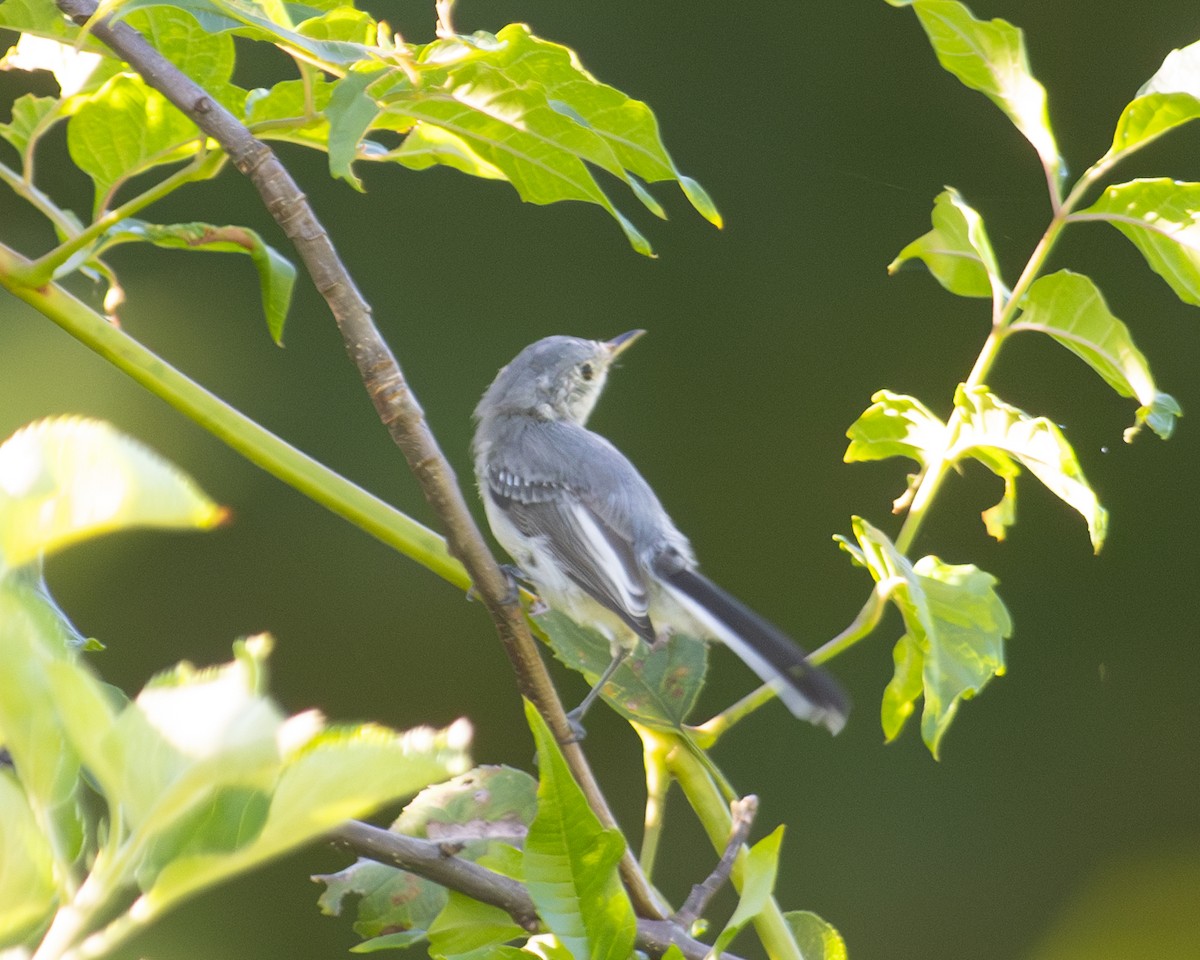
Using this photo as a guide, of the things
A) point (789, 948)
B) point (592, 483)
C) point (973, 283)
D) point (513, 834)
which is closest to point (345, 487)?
point (513, 834)

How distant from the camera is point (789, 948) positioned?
0.62 meters

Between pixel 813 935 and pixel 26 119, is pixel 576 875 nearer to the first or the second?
pixel 813 935

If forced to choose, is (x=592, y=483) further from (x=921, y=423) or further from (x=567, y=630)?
(x=921, y=423)

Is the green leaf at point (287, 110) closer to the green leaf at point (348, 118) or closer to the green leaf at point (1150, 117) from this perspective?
the green leaf at point (348, 118)

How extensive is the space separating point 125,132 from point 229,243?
3.1 inches

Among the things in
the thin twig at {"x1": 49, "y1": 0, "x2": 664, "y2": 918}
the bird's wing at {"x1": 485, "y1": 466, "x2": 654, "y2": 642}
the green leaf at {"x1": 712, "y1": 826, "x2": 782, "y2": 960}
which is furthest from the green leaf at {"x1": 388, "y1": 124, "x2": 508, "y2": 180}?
the bird's wing at {"x1": 485, "y1": 466, "x2": 654, "y2": 642}

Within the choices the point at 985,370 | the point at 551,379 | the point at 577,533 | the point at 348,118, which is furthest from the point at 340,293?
the point at 551,379

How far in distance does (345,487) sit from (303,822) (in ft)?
1.18

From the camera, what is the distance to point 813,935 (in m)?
0.70

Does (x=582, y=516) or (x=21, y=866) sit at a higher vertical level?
(x=21, y=866)

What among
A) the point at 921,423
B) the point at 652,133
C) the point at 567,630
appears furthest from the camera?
the point at 567,630

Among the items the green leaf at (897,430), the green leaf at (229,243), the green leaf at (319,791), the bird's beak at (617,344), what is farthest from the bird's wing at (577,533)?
the green leaf at (319,791)

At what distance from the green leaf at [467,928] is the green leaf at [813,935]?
0.19 metres

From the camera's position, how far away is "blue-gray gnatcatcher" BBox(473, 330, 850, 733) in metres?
1.12
